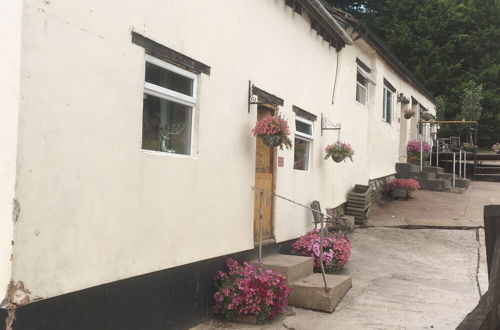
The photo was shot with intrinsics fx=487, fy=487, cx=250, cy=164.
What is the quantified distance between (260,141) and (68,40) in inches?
156

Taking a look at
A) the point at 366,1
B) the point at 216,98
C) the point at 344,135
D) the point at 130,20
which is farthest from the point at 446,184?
the point at 366,1

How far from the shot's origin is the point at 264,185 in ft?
24.5

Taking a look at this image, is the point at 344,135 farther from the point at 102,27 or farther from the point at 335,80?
the point at 102,27

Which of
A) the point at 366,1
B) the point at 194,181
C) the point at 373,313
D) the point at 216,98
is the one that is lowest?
the point at 373,313

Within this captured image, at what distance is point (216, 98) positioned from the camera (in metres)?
5.96

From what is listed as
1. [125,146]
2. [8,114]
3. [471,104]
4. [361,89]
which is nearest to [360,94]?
[361,89]

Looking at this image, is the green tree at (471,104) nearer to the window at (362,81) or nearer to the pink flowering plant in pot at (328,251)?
the window at (362,81)

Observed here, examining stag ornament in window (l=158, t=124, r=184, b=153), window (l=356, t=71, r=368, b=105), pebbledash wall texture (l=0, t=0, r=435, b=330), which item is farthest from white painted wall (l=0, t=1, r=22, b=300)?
window (l=356, t=71, r=368, b=105)

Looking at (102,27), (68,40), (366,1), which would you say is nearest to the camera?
(68,40)

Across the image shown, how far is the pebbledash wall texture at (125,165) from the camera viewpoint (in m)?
3.47

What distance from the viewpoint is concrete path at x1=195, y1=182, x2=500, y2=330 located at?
5.81 m

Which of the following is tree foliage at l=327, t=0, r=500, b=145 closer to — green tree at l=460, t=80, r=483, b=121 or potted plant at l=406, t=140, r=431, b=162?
green tree at l=460, t=80, r=483, b=121

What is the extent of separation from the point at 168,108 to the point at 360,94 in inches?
353

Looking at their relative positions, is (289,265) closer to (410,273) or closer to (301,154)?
(410,273)
